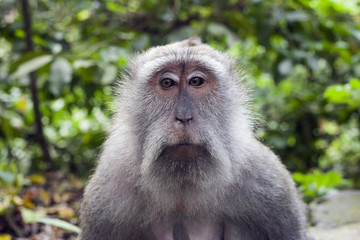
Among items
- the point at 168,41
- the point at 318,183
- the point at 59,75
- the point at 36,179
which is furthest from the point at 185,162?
the point at 36,179

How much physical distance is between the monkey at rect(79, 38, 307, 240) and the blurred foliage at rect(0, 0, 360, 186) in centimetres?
86

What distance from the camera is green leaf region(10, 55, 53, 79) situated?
4081 mm

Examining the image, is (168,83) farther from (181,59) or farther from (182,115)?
(182,115)

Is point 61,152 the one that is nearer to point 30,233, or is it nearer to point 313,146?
point 30,233

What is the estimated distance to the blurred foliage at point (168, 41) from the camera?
461 cm

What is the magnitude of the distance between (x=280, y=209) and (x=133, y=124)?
1203 millimetres

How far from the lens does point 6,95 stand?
19.8 ft

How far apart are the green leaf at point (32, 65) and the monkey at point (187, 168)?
3.55 feet

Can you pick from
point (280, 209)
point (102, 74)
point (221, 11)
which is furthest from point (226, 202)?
point (221, 11)

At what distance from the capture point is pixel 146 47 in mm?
5031

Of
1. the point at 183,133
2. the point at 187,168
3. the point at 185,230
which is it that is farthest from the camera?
the point at 185,230

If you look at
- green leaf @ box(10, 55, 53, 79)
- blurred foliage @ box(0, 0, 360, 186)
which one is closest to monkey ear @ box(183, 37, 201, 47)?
blurred foliage @ box(0, 0, 360, 186)

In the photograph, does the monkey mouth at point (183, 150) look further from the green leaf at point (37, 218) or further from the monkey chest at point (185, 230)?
the green leaf at point (37, 218)

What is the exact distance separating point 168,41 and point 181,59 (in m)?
1.74
